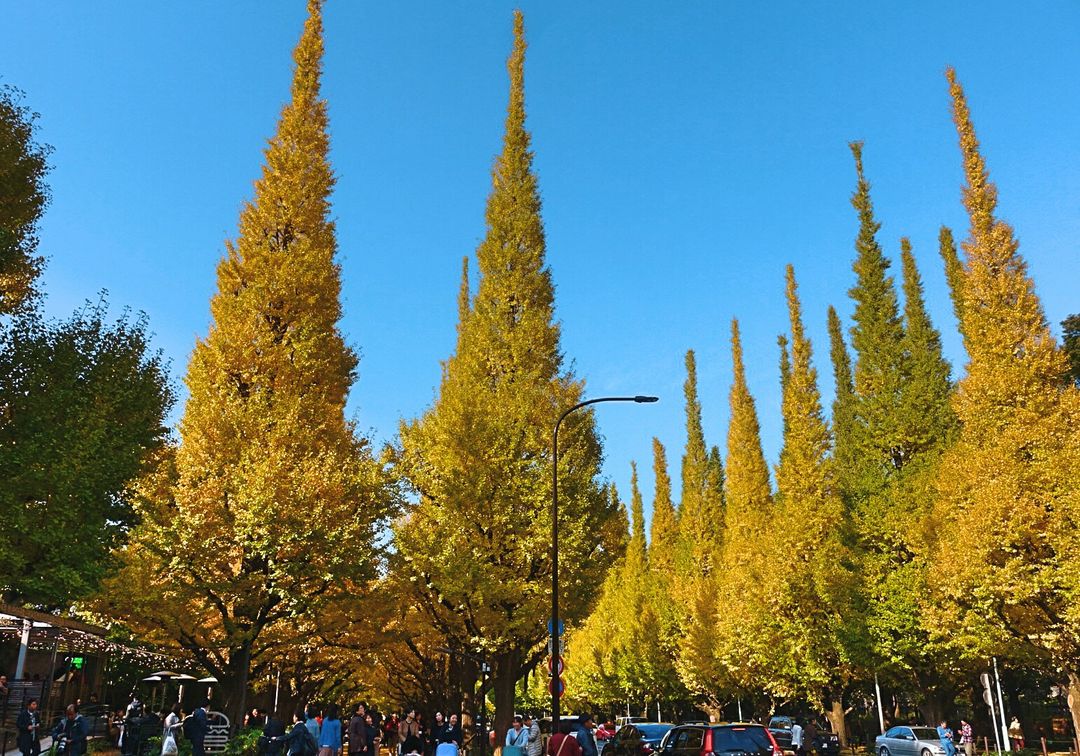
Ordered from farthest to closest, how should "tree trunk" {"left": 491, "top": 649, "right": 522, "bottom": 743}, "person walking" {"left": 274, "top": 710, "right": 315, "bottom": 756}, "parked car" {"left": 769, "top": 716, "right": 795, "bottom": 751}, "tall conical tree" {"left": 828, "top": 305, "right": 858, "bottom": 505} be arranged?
"tall conical tree" {"left": 828, "top": 305, "right": 858, "bottom": 505} → "parked car" {"left": 769, "top": 716, "right": 795, "bottom": 751} → "tree trunk" {"left": 491, "top": 649, "right": 522, "bottom": 743} → "person walking" {"left": 274, "top": 710, "right": 315, "bottom": 756}

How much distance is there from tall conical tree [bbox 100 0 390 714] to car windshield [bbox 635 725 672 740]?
45.0 ft

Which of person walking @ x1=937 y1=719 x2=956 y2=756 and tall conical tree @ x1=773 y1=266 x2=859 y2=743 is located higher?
tall conical tree @ x1=773 y1=266 x2=859 y2=743

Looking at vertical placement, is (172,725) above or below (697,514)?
below

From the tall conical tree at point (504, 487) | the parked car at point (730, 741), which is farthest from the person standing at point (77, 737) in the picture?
the parked car at point (730, 741)

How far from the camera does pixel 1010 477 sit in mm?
23359

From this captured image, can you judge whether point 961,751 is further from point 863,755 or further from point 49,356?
point 49,356

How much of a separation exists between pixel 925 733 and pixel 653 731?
978cm

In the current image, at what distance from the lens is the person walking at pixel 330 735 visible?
15.9 m

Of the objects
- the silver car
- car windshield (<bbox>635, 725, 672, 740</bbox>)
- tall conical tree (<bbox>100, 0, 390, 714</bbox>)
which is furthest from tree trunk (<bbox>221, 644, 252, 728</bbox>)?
the silver car

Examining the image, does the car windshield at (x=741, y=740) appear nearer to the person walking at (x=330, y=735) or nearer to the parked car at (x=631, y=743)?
the person walking at (x=330, y=735)

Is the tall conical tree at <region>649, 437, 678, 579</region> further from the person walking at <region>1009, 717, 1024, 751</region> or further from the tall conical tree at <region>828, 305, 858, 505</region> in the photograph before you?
the person walking at <region>1009, 717, 1024, 751</region>

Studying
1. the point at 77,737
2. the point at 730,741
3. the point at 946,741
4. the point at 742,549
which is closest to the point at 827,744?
the point at 946,741

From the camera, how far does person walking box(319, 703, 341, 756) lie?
52.0ft

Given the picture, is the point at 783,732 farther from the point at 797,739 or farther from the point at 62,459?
the point at 62,459
